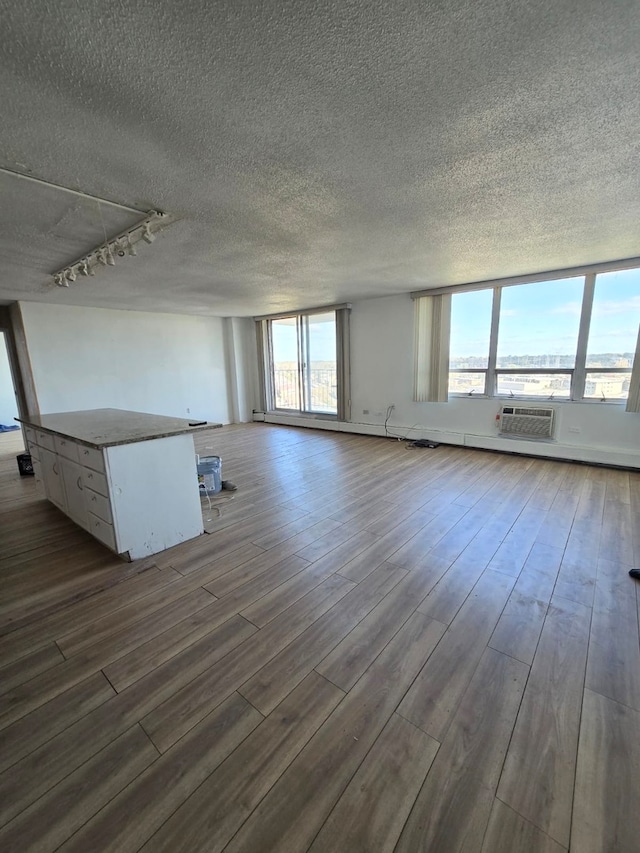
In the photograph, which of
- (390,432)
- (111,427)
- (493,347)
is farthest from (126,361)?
(493,347)

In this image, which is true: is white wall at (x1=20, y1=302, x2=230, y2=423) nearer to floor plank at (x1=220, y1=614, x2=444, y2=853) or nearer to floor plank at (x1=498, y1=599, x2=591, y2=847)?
floor plank at (x1=220, y1=614, x2=444, y2=853)

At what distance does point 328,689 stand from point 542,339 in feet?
15.4

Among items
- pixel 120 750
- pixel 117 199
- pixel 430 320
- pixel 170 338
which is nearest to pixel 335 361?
pixel 430 320

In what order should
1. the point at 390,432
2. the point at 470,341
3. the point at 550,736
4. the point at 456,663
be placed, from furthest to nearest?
the point at 390,432 → the point at 470,341 → the point at 456,663 → the point at 550,736

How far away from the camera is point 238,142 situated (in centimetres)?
164

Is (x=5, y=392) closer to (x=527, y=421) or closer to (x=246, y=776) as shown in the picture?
(x=246, y=776)

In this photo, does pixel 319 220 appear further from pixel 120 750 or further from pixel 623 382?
pixel 623 382

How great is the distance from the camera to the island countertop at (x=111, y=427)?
93.1 inches

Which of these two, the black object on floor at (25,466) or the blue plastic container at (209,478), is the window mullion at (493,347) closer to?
the blue plastic container at (209,478)

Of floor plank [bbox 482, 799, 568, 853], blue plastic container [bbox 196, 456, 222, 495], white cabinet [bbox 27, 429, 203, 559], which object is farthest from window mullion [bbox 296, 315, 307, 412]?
floor plank [bbox 482, 799, 568, 853]

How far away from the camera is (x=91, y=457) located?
244 cm

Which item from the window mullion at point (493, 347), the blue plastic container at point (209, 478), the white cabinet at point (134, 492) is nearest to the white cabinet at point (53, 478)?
the white cabinet at point (134, 492)

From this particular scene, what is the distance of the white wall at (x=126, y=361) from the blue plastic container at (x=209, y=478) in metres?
3.53

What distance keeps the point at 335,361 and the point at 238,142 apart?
197 inches
